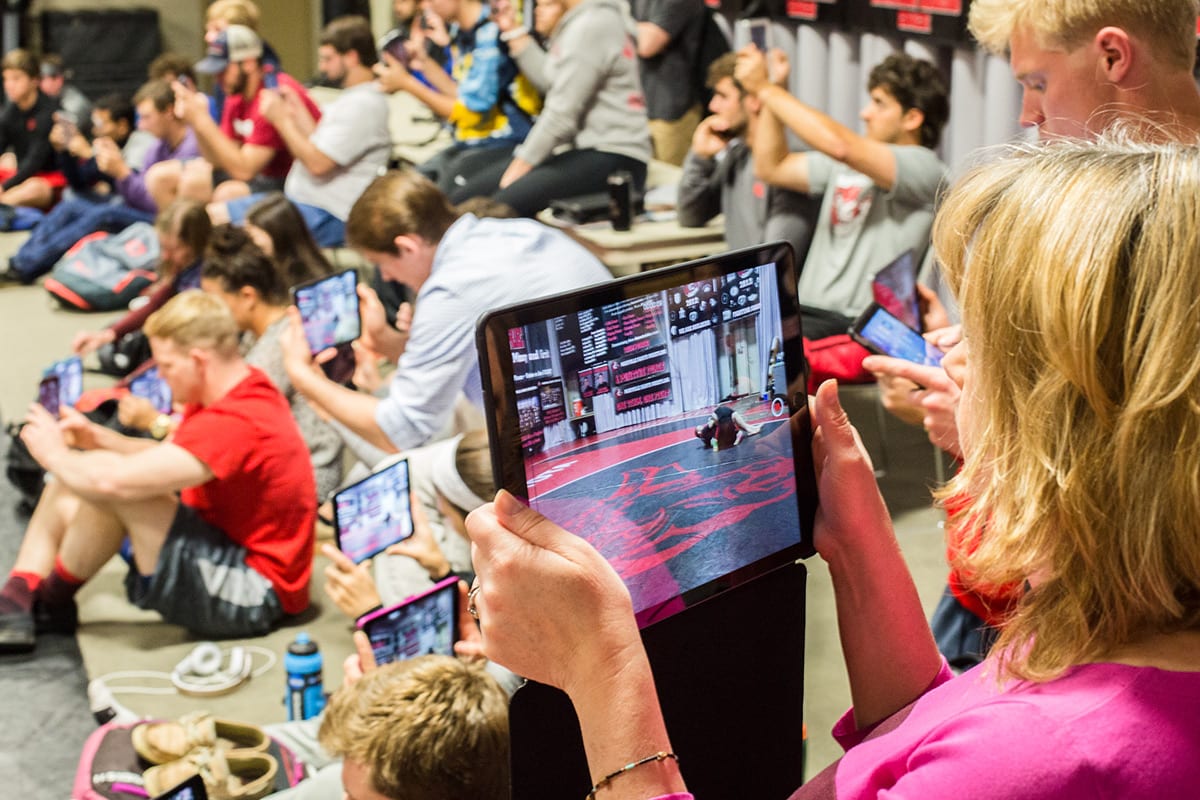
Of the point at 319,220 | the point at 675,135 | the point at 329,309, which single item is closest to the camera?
the point at 329,309

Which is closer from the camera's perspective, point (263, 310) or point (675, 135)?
point (263, 310)

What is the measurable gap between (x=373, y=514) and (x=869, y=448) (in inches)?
73.1

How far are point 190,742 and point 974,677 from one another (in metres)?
2.13

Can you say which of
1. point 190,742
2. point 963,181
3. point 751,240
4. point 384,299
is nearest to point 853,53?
point 751,240

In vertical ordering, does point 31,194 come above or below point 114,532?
above

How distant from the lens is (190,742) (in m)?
2.73

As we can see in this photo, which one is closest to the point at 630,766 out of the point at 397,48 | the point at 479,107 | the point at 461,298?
the point at 461,298

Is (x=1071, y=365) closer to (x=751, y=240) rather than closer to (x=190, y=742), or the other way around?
(x=190, y=742)

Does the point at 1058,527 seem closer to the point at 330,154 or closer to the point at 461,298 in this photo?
the point at 461,298

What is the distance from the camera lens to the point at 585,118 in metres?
5.23

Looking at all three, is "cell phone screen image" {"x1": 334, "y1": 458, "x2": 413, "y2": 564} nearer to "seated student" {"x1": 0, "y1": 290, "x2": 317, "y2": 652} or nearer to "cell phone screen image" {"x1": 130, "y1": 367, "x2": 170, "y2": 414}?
"seated student" {"x1": 0, "y1": 290, "x2": 317, "y2": 652}

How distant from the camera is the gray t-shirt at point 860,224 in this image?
4023 millimetres

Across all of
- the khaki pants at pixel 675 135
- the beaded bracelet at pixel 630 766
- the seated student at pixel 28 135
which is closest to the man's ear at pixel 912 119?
the khaki pants at pixel 675 135

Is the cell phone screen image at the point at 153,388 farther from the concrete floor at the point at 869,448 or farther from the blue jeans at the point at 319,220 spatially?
the blue jeans at the point at 319,220
